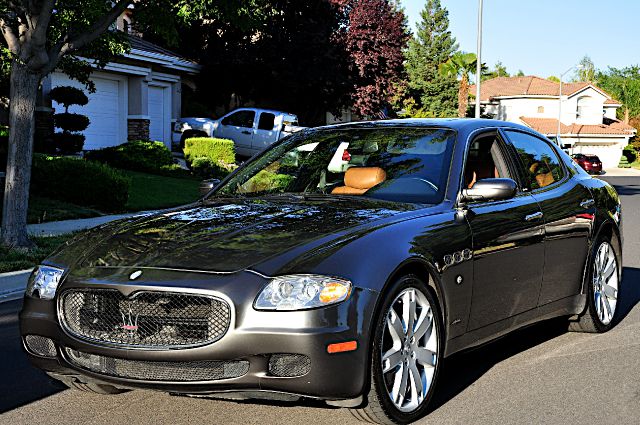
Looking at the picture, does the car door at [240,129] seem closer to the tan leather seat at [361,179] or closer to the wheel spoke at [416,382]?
the tan leather seat at [361,179]

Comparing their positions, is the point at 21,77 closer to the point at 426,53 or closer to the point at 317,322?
the point at 317,322

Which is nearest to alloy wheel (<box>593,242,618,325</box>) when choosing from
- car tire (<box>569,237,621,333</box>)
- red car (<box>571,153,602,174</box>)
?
car tire (<box>569,237,621,333</box>)

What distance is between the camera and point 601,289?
7.29 meters

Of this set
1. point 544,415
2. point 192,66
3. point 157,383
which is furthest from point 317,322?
point 192,66

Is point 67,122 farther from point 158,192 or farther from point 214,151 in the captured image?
point 214,151

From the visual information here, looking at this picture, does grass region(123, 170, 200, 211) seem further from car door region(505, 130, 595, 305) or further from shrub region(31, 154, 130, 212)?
car door region(505, 130, 595, 305)

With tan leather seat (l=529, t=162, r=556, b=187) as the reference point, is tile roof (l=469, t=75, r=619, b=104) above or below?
above

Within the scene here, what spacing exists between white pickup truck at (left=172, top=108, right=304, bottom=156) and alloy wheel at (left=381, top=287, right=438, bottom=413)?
27.4 meters

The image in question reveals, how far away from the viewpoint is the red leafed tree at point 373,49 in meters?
37.9

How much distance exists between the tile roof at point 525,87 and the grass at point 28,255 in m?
77.2

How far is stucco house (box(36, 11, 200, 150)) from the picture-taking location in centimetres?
2762

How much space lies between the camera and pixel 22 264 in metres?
10.8

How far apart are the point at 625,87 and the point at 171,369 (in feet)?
395

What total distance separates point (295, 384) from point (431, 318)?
109 cm
